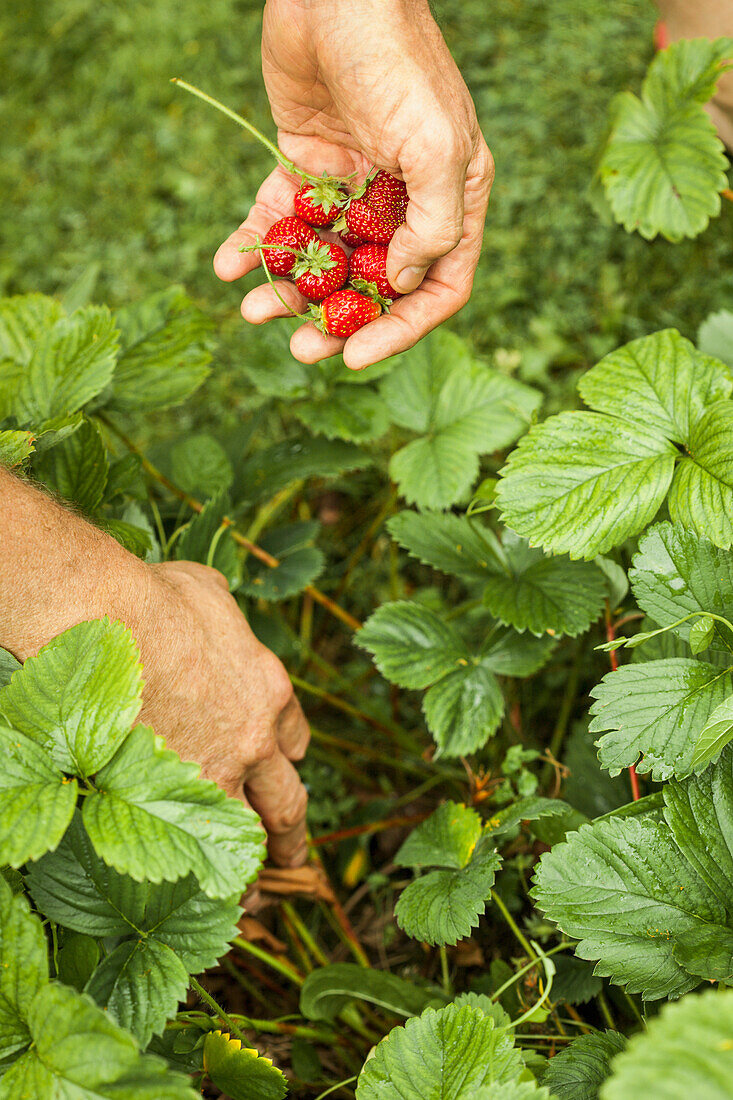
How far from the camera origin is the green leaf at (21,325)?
1618 mm

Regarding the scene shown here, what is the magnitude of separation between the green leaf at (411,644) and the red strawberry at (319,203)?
28.4 inches

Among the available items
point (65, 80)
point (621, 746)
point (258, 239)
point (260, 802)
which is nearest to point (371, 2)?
point (258, 239)

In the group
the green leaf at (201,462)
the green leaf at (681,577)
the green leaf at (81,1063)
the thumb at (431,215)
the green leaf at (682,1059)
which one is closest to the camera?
the green leaf at (682,1059)

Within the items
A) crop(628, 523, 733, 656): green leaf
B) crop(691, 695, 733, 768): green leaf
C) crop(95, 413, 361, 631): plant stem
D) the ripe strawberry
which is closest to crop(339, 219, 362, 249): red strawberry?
the ripe strawberry

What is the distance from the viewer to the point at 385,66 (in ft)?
4.12

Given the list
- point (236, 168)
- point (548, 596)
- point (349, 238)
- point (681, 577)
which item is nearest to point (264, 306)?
point (349, 238)

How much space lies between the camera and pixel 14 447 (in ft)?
3.84

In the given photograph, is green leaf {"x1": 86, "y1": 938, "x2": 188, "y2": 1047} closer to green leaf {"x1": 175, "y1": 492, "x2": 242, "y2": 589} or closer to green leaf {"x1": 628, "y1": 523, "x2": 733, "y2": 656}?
green leaf {"x1": 175, "y1": 492, "x2": 242, "y2": 589}

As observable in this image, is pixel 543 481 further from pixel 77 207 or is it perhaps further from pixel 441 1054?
pixel 77 207

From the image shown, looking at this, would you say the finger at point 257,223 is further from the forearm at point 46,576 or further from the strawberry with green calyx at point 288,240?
the forearm at point 46,576

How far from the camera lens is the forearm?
107 cm

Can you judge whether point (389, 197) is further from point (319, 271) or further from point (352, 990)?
point (352, 990)

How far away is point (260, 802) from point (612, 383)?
90cm

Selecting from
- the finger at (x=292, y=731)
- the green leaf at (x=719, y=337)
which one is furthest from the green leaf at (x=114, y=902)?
the green leaf at (x=719, y=337)
